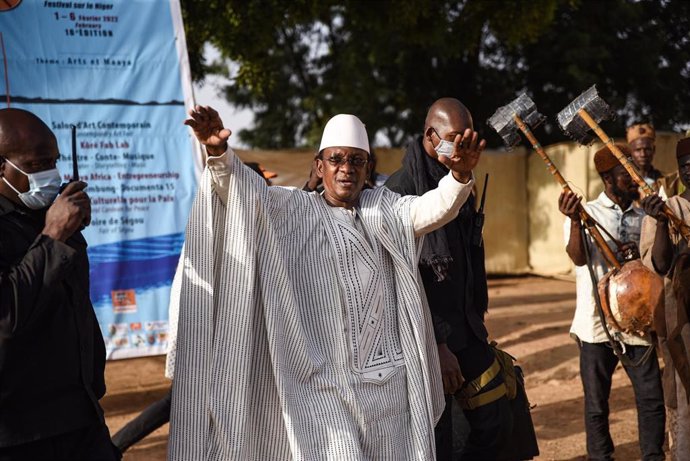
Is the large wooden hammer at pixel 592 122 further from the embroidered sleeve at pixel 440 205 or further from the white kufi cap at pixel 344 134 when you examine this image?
the white kufi cap at pixel 344 134

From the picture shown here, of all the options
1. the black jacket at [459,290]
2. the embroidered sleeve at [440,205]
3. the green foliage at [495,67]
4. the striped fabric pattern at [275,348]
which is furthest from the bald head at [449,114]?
the green foliage at [495,67]

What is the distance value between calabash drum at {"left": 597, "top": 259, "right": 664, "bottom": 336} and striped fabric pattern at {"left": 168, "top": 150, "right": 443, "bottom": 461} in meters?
1.78

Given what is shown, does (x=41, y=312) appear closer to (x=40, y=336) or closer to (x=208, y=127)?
(x=40, y=336)

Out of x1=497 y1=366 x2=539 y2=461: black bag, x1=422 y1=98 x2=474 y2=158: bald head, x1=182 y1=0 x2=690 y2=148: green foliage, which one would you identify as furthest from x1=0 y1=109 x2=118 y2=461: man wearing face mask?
x1=182 y1=0 x2=690 y2=148: green foliage

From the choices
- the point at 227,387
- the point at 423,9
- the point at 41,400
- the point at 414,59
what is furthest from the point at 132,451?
the point at 414,59

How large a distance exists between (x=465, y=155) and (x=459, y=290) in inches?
42.5

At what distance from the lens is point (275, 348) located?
11.1ft

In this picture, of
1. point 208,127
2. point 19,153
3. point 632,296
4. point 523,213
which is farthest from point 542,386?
point 523,213

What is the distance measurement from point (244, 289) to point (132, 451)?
347 cm

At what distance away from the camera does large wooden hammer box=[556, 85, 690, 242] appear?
4.36m

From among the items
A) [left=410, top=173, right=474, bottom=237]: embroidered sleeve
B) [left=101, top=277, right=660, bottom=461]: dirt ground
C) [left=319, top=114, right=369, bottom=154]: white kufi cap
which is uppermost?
[left=319, top=114, right=369, bottom=154]: white kufi cap

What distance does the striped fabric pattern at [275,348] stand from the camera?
338 centimetres

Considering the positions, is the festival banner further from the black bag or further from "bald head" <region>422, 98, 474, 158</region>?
the black bag

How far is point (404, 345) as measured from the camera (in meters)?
3.60
